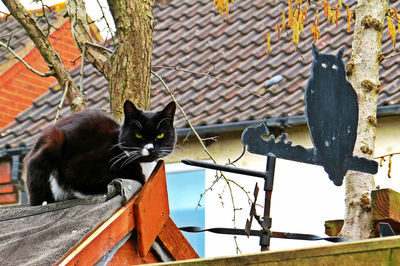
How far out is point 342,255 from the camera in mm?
2309

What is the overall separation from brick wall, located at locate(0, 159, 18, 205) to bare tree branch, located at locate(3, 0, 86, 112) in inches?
203

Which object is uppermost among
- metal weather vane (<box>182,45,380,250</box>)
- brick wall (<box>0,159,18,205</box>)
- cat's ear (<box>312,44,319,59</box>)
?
cat's ear (<box>312,44,319,59</box>)

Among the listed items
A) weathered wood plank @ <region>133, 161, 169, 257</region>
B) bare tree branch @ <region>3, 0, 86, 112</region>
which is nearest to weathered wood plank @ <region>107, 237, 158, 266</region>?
weathered wood plank @ <region>133, 161, 169, 257</region>

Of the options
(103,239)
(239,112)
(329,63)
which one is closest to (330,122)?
(329,63)

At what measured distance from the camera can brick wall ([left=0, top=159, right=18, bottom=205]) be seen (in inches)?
435

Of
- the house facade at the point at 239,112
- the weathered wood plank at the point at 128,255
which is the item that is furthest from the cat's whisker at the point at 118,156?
the house facade at the point at 239,112

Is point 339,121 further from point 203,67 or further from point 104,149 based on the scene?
point 203,67

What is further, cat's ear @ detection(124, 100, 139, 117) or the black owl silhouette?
cat's ear @ detection(124, 100, 139, 117)

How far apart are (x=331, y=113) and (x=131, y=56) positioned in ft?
10.1

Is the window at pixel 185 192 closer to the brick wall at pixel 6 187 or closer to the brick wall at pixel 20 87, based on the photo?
the brick wall at pixel 6 187

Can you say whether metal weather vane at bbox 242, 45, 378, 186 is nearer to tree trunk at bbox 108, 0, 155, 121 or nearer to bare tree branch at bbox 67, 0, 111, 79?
tree trunk at bbox 108, 0, 155, 121

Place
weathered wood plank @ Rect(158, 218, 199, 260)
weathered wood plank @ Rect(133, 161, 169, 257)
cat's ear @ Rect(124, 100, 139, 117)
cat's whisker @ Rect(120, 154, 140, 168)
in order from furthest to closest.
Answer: cat's ear @ Rect(124, 100, 139, 117) → cat's whisker @ Rect(120, 154, 140, 168) → weathered wood plank @ Rect(158, 218, 199, 260) → weathered wood plank @ Rect(133, 161, 169, 257)

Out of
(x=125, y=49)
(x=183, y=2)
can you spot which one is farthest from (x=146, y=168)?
(x=183, y=2)

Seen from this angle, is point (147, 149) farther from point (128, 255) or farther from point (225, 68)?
point (225, 68)
